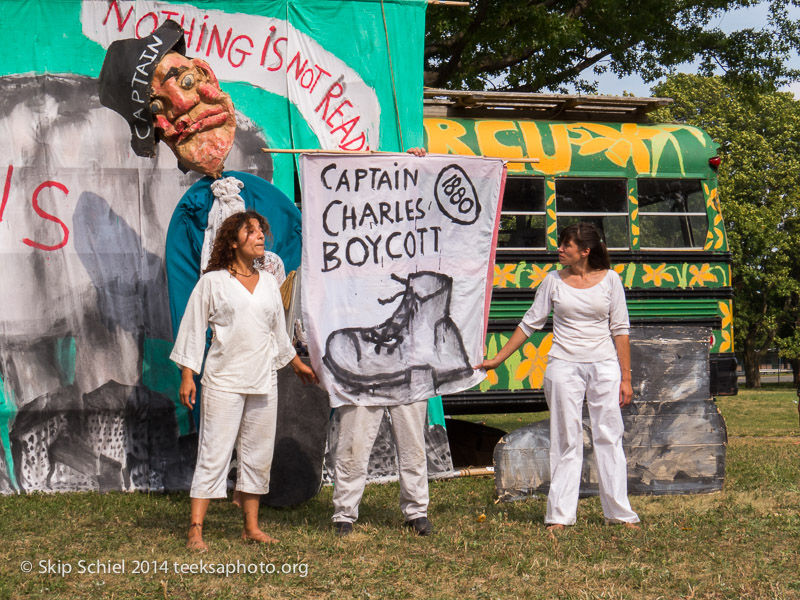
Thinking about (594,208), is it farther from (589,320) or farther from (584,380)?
(584,380)

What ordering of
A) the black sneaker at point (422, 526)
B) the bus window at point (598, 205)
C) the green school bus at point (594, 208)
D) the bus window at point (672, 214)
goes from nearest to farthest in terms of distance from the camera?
1. the black sneaker at point (422, 526)
2. the green school bus at point (594, 208)
3. the bus window at point (598, 205)
4. the bus window at point (672, 214)

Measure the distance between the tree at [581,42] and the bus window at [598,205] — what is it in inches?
205

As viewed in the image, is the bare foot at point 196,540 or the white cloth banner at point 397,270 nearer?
the bare foot at point 196,540

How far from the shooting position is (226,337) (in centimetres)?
532

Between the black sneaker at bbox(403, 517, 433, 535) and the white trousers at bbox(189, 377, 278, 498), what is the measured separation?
87 centimetres

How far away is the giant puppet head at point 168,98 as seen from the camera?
6.48 meters

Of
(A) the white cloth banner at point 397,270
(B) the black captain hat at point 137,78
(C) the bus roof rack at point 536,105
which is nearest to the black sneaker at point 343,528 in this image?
(A) the white cloth banner at point 397,270

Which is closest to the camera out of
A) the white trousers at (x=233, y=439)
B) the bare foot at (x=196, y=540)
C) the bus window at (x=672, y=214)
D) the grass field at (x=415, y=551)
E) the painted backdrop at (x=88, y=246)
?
the grass field at (x=415, y=551)

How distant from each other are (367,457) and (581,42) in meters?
11.2

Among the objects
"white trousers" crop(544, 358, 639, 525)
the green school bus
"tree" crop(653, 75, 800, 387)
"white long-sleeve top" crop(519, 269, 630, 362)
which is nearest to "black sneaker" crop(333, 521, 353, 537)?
"white trousers" crop(544, 358, 639, 525)

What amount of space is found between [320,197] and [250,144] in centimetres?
185

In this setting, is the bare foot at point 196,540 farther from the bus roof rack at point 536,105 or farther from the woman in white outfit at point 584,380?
the bus roof rack at point 536,105

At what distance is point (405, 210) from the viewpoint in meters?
6.06

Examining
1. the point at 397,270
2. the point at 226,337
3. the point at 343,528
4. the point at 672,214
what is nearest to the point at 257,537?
the point at 343,528
